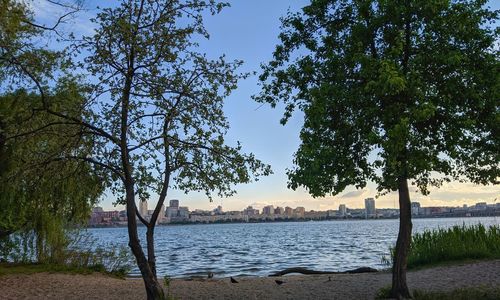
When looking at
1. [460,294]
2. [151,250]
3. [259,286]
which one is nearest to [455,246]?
[259,286]

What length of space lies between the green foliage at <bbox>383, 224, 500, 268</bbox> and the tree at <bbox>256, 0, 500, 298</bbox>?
33.6 ft

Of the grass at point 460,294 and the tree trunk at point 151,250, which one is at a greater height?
the tree trunk at point 151,250

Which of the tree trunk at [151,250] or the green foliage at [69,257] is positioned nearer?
the tree trunk at [151,250]

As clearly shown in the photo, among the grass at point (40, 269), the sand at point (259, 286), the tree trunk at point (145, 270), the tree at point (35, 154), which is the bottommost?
the sand at point (259, 286)

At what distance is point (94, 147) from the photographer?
1459cm

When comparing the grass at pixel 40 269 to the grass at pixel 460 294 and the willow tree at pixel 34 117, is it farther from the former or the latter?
the grass at pixel 460 294

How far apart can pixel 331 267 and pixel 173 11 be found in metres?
23.9

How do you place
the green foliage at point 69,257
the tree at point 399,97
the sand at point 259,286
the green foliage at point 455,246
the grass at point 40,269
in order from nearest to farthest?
the tree at point 399,97
the sand at point 259,286
the grass at point 40,269
the green foliage at point 69,257
the green foliage at point 455,246

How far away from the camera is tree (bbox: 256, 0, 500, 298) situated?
12391mm

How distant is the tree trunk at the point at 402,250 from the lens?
46.9 ft

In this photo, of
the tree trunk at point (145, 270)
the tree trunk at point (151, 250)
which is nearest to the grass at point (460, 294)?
the tree trunk at point (145, 270)

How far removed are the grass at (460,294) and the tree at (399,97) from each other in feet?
1.85

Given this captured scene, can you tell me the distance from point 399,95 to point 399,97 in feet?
Result: 0.20

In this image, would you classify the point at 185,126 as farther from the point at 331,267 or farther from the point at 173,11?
the point at 331,267
